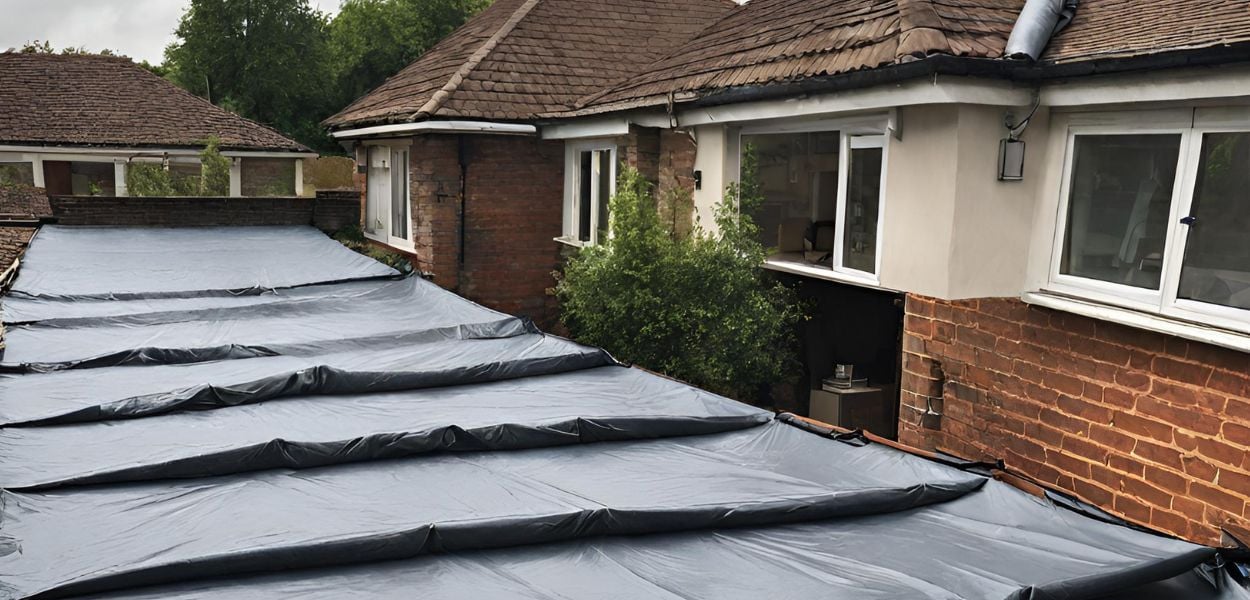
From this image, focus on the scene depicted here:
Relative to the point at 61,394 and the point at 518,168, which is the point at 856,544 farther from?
the point at 518,168

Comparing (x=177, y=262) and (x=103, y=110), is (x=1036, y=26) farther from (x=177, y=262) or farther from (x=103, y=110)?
(x=103, y=110)

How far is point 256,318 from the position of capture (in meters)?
8.26

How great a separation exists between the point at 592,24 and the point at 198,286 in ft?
26.7

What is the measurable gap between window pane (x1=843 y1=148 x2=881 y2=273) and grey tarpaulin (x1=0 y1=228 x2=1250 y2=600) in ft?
7.93

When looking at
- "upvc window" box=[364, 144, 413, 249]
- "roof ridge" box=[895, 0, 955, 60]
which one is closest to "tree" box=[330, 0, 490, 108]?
"upvc window" box=[364, 144, 413, 249]

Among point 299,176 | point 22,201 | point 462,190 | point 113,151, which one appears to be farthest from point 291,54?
point 462,190

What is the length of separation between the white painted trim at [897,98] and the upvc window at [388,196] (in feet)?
24.2

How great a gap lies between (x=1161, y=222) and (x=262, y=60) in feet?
117

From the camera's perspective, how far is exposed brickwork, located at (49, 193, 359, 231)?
43.3 feet

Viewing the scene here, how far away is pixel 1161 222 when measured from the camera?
5.84 m

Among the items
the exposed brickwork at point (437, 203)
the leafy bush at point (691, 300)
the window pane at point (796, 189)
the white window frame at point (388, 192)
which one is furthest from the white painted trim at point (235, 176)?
the window pane at point (796, 189)

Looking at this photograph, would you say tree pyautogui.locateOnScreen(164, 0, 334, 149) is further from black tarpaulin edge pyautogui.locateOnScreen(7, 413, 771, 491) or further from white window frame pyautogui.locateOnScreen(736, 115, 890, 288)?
black tarpaulin edge pyautogui.locateOnScreen(7, 413, 771, 491)

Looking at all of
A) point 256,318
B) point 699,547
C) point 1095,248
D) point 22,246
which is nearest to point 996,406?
point 1095,248

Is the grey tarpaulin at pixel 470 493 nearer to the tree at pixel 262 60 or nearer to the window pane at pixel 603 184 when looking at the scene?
the window pane at pixel 603 184
